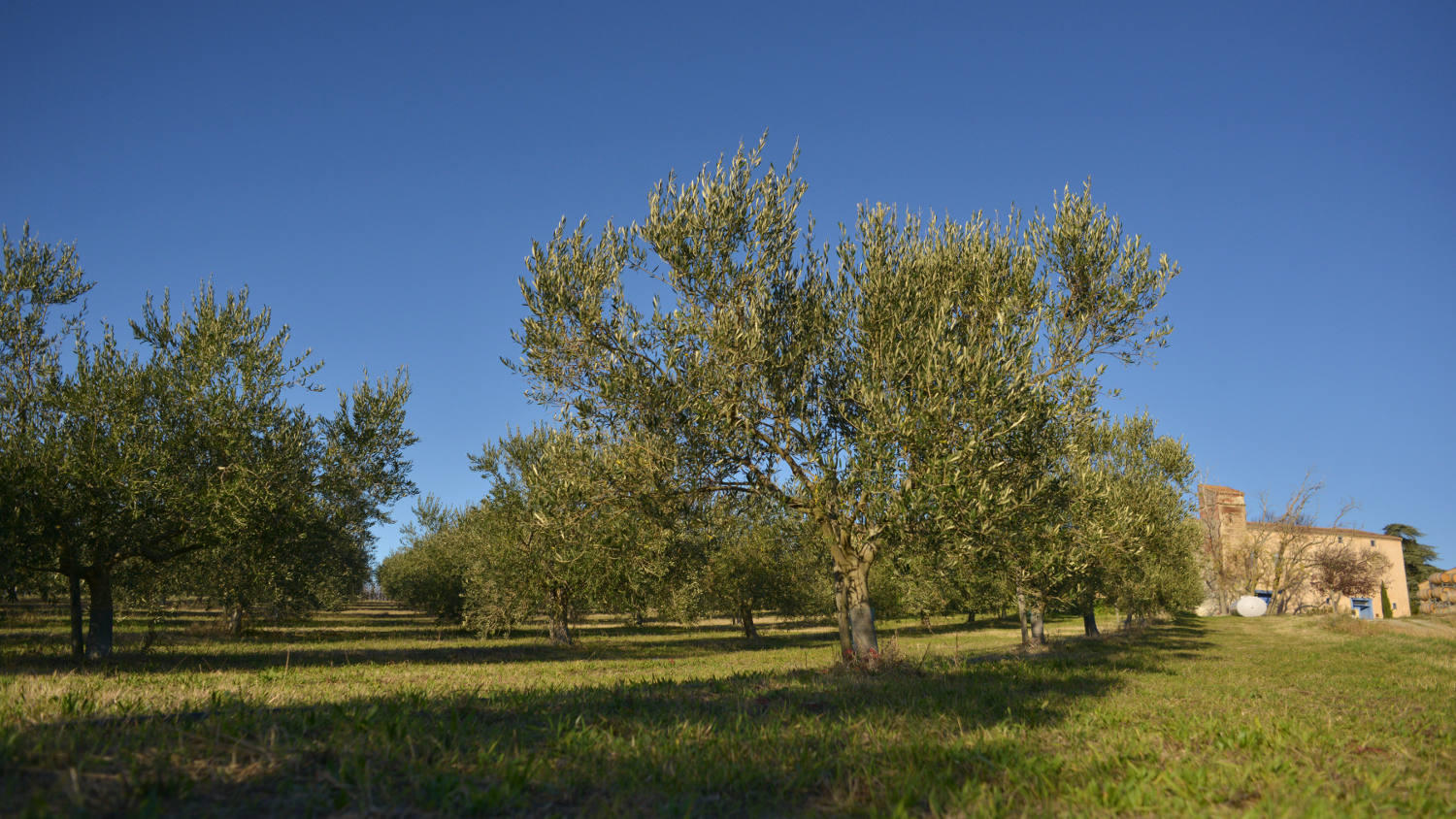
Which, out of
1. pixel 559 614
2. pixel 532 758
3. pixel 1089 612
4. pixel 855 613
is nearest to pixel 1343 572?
pixel 1089 612

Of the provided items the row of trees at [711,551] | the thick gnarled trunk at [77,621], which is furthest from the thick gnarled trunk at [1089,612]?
the thick gnarled trunk at [77,621]

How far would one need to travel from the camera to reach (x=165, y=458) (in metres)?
19.0

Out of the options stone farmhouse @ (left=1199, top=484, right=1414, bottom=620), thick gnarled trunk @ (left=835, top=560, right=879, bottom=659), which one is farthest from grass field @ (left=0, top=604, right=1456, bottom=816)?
stone farmhouse @ (left=1199, top=484, right=1414, bottom=620)

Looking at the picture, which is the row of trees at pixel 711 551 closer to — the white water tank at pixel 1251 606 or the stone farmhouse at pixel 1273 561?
the white water tank at pixel 1251 606

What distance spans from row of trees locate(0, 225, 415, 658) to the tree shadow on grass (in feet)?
47.4

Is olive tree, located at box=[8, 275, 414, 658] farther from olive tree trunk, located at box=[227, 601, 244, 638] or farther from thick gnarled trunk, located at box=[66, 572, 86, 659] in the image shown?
olive tree trunk, located at box=[227, 601, 244, 638]

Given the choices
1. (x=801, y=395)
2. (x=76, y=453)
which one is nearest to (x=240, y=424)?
(x=76, y=453)

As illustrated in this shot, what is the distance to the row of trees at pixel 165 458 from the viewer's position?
18188 millimetres

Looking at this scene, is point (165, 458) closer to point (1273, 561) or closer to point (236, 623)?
point (236, 623)

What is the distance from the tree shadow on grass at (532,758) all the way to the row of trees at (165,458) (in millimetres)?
14436

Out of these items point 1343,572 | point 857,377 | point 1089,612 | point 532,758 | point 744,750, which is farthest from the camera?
point 1343,572

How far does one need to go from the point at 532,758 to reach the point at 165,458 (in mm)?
18650

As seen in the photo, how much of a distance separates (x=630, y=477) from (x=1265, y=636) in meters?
48.7

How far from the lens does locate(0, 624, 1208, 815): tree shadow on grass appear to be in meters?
4.92
